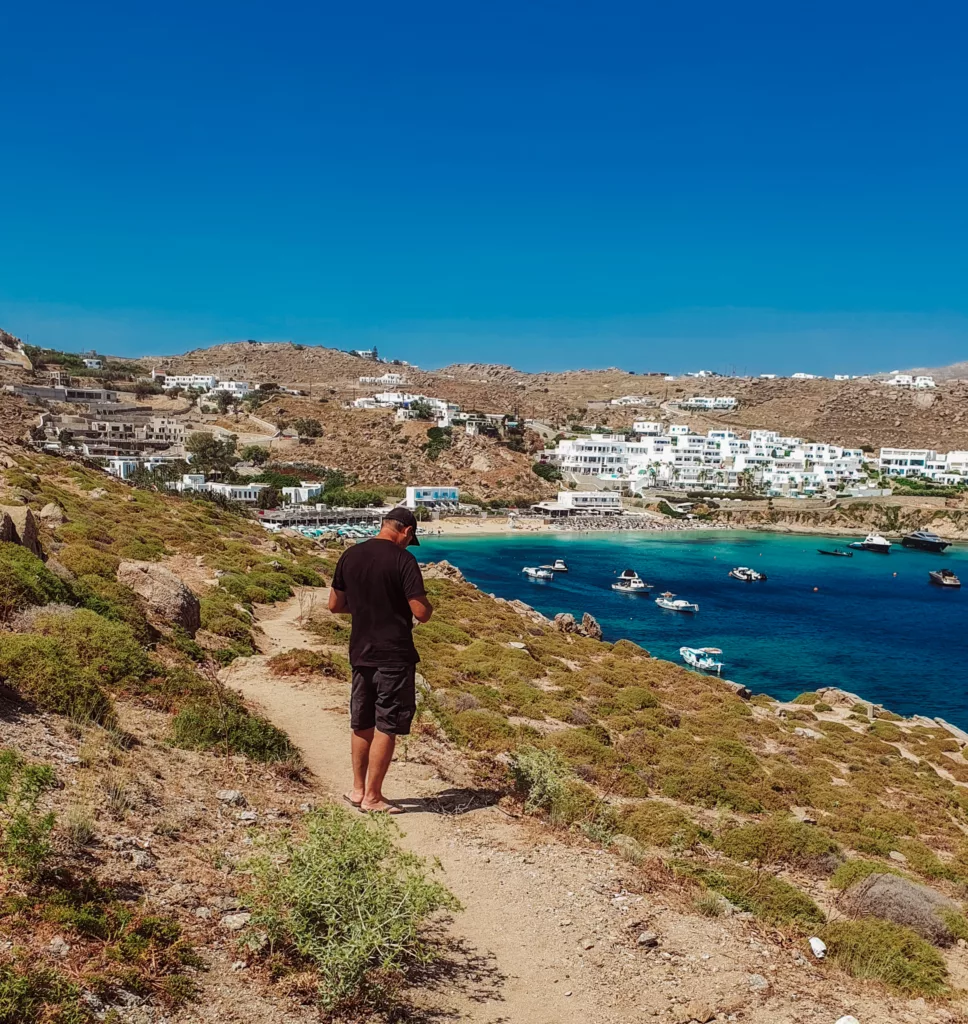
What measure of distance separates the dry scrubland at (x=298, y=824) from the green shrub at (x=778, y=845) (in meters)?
0.04

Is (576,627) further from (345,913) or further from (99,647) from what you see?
(345,913)

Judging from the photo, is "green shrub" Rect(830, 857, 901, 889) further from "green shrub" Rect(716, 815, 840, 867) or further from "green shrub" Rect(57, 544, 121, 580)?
"green shrub" Rect(57, 544, 121, 580)

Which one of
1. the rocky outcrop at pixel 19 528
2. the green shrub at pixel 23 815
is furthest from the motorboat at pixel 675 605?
the green shrub at pixel 23 815

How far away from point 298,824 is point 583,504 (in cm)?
10685

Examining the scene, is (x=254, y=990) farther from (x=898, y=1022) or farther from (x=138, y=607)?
(x=138, y=607)

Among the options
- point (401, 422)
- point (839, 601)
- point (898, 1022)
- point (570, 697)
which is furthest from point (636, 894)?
point (401, 422)

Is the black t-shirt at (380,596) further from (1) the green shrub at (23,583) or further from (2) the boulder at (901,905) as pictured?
(2) the boulder at (901,905)

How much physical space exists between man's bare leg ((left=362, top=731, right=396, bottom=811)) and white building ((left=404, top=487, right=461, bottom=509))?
9290 centimetres

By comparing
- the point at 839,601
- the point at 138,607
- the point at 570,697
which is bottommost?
the point at 839,601

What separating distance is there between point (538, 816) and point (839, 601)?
6340 centimetres

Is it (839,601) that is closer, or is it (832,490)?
(839,601)

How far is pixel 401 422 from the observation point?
129m

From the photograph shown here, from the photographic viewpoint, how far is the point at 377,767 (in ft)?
19.7

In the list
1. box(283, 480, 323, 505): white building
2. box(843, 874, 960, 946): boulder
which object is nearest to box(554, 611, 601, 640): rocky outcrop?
box(843, 874, 960, 946): boulder
